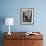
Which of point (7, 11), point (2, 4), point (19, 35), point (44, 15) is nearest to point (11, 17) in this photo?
point (7, 11)

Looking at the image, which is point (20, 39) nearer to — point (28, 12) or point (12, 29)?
point (12, 29)

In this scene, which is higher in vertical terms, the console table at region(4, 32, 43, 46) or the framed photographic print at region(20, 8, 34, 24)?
the framed photographic print at region(20, 8, 34, 24)

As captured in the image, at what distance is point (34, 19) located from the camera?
449 centimetres

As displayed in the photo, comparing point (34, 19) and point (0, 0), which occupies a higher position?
point (0, 0)

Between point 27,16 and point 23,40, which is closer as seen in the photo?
point 23,40

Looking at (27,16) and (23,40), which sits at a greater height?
(27,16)

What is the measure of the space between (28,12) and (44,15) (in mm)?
580

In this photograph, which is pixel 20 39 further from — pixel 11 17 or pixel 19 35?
pixel 11 17

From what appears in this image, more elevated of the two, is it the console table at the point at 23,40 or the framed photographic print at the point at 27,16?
the framed photographic print at the point at 27,16

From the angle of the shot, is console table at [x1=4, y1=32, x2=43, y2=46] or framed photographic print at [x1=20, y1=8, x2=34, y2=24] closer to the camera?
console table at [x1=4, y1=32, x2=43, y2=46]

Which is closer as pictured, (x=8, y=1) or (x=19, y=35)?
(x=19, y=35)

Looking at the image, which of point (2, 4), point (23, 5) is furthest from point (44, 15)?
point (2, 4)

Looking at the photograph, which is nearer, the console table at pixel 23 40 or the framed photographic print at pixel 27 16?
the console table at pixel 23 40

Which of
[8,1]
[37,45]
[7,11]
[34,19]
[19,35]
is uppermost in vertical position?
[8,1]
